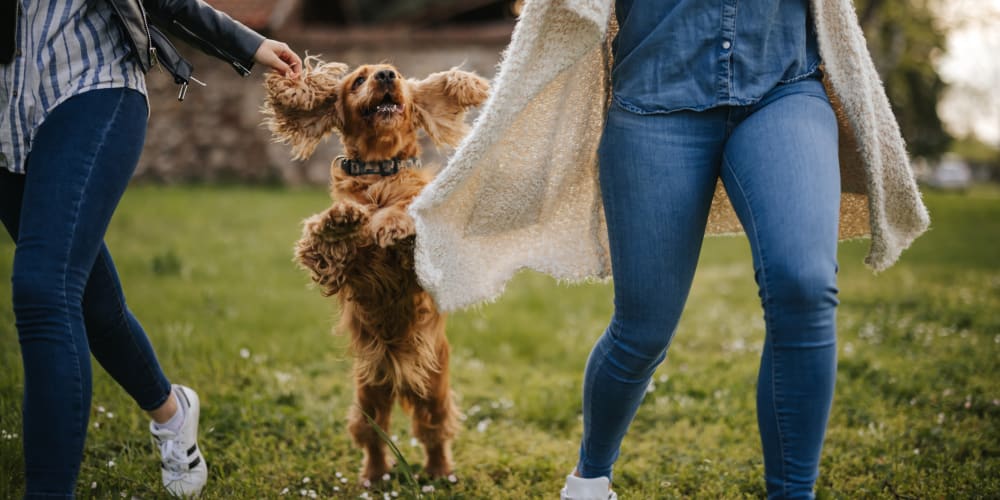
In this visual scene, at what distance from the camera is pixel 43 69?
6.77 ft

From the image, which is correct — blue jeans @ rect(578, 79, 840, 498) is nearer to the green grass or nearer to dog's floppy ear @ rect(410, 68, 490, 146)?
dog's floppy ear @ rect(410, 68, 490, 146)

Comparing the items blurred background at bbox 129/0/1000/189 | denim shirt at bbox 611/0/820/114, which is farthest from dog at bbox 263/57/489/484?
blurred background at bbox 129/0/1000/189

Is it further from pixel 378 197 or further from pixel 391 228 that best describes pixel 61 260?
pixel 378 197

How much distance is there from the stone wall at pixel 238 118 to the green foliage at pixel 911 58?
7879 mm

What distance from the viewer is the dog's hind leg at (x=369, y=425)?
3.09 meters

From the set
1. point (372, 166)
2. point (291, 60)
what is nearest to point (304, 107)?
point (291, 60)

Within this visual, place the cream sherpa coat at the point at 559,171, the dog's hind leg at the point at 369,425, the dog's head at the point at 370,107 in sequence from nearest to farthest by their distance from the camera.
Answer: the cream sherpa coat at the point at 559,171 → the dog's head at the point at 370,107 → the dog's hind leg at the point at 369,425

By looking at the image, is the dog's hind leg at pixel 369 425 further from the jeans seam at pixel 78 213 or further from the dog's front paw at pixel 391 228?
the jeans seam at pixel 78 213

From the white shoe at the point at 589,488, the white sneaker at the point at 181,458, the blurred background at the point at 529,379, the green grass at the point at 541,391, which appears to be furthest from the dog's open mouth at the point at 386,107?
the white shoe at the point at 589,488

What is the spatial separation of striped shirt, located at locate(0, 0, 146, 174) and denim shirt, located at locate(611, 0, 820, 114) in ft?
4.86

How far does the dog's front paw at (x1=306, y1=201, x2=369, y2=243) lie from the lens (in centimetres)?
243

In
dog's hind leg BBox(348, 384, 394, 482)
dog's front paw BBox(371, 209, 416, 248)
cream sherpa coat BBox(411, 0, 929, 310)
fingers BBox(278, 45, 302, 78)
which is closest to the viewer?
cream sherpa coat BBox(411, 0, 929, 310)

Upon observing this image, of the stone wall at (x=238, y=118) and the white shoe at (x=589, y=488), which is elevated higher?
the white shoe at (x=589, y=488)

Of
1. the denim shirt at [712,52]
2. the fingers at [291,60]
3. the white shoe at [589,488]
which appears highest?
the denim shirt at [712,52]
